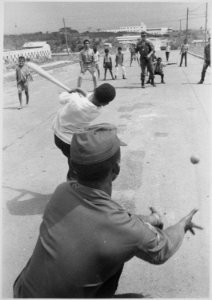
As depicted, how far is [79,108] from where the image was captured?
3.51 metres

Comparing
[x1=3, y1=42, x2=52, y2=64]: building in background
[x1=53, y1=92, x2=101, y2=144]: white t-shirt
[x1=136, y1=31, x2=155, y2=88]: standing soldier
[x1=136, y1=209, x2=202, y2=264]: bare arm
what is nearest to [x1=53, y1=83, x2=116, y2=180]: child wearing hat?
[x1=53, y1=92, x2=101, y2=144]: white t-shirt

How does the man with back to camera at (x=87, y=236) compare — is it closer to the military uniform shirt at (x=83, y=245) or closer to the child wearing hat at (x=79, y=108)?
the military uniform shirt at (x=83, y=245)

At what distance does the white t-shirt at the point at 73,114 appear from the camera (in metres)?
3.52

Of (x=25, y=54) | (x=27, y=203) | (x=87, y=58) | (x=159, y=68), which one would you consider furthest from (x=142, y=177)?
(x=25, y=54)

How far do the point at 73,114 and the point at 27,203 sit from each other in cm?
137

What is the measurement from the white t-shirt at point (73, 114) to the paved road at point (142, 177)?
3.27 ft

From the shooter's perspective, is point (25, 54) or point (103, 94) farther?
point (25, 54)

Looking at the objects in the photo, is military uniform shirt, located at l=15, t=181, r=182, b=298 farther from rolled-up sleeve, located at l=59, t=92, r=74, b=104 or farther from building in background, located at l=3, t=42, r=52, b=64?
building in background, located at l=3, t=42, r=52, b=64

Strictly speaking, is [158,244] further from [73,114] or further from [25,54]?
[25,54]

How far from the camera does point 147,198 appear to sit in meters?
4.20

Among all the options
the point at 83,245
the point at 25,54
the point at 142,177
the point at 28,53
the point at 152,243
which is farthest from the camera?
the point at 28,53

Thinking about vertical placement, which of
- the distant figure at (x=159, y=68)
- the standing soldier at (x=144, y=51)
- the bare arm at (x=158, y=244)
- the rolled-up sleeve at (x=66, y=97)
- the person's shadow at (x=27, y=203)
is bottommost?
the person's shadow at (x=27, y=203)

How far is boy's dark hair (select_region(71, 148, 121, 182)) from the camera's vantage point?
158 centimetres

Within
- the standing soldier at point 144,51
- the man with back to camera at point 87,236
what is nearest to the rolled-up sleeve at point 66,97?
the man with back to camera at point 87,236
